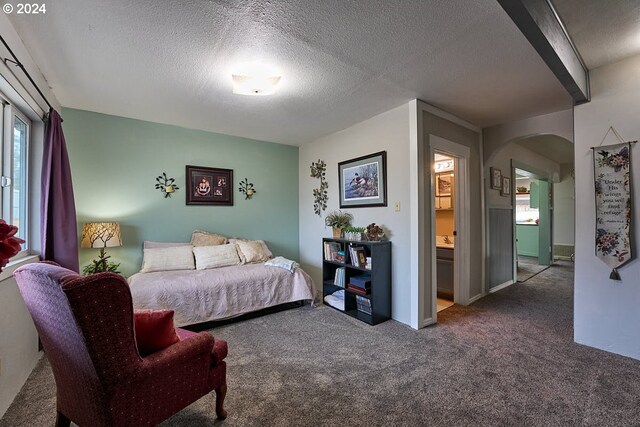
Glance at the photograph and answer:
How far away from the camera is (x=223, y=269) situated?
131 inches

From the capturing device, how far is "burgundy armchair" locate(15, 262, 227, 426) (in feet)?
3.54

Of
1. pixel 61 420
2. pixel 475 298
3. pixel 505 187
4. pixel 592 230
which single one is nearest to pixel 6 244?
pixel 61 420

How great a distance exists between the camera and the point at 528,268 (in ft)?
19.6

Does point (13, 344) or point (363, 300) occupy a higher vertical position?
Result: point (13, 344)

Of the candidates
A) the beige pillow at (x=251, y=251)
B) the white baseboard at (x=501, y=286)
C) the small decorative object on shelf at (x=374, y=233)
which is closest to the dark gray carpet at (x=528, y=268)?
the white baseboard at (x=501, y=286)

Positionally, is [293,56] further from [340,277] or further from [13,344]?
[13,344]

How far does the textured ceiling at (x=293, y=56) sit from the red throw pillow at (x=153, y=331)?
1688 mm

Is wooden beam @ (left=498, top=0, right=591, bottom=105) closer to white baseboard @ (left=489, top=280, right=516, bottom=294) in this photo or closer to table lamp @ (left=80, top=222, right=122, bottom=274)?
white baseboard @ (left=489, top=280, right=516, bottom=294)

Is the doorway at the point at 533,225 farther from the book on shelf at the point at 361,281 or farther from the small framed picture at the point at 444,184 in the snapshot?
the book on shelf at the point at 361,281

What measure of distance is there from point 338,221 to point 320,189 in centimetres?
77

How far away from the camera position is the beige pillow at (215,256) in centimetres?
343

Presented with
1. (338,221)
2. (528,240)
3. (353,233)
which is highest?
(338,221)

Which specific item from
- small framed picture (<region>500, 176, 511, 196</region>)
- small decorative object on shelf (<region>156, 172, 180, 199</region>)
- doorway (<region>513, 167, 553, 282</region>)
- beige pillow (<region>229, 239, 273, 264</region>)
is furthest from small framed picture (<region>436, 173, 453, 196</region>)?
small decorative object on shelf (<region>156, 172, 180, 199</region>)

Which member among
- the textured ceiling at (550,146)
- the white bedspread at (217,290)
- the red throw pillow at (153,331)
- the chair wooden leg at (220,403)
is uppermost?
the textured ceiling at (550,146)
